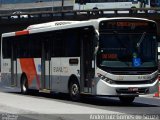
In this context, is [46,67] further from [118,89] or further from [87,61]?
[118,89]

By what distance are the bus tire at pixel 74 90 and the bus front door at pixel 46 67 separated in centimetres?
224

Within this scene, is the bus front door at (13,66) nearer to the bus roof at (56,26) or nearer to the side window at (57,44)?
the bus roof at (56,26)

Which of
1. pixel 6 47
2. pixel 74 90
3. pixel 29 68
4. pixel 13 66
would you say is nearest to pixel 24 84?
pixel 29 68

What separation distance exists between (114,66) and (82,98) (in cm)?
334

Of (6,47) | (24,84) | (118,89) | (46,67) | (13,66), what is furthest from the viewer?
(6,47)

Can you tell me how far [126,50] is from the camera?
19.2 m

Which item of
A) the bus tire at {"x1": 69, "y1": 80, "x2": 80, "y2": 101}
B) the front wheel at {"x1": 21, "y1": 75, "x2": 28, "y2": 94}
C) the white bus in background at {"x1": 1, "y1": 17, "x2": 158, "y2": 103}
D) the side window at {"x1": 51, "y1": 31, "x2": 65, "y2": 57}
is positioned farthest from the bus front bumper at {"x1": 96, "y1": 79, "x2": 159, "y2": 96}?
the front wheel at {"x1": 21, "y1": 75, "x2": 28, "y2": 94}

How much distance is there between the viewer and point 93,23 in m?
19.5

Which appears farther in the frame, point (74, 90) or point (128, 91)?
point (74, 90)

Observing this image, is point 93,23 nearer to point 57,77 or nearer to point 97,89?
point 97,89

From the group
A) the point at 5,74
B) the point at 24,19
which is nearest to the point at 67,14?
the point at 24,19

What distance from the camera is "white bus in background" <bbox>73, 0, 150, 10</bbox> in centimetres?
7856

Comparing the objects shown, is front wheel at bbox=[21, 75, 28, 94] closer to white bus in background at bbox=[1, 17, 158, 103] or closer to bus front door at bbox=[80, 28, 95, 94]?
white bus in background at bbox=[1, 17, 158, 103]

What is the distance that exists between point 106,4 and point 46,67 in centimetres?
5906
